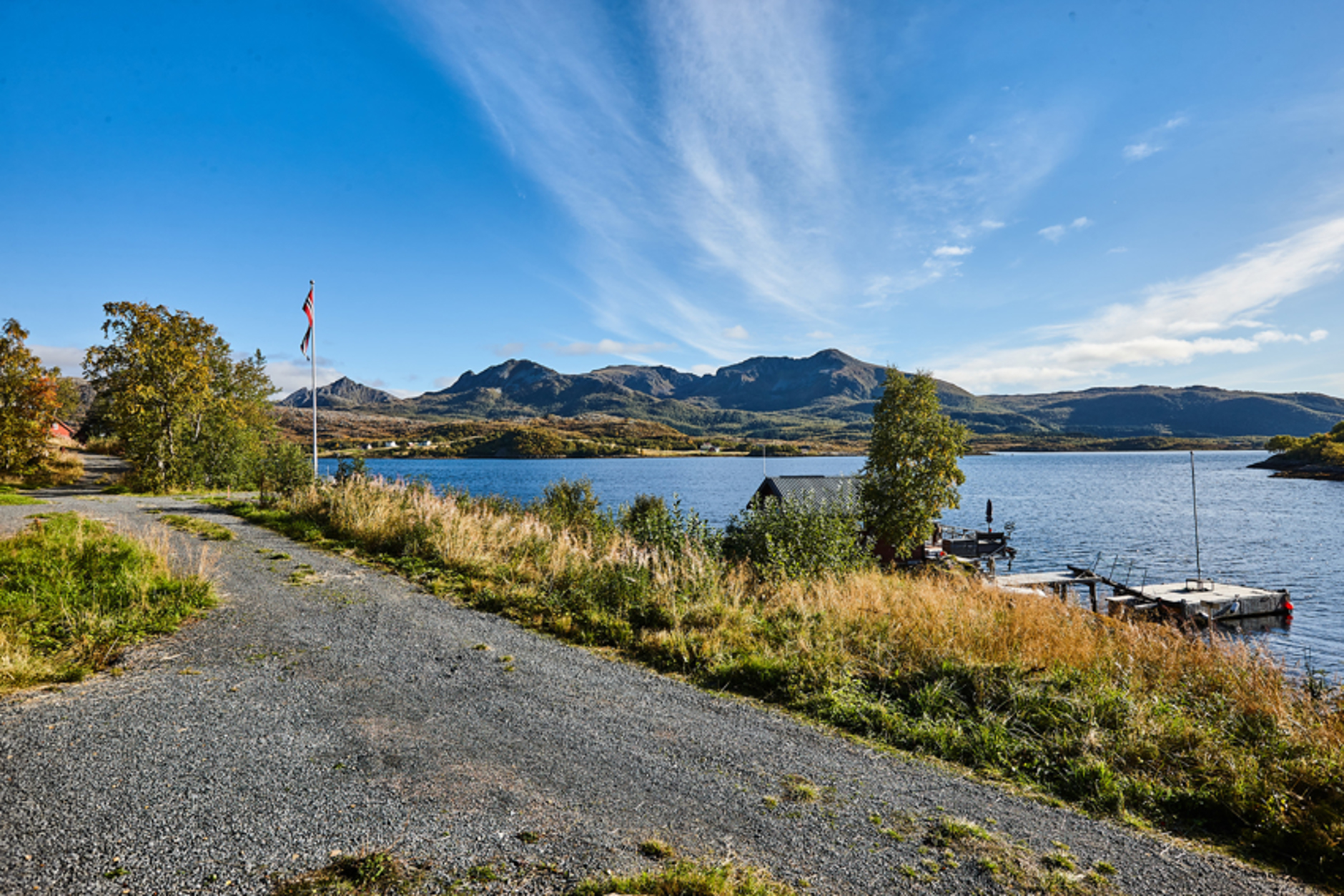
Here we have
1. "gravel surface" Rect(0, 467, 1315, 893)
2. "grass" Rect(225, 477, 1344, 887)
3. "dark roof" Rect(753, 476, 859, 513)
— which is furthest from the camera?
"dark roof" Rect(753, 476, 859, 513)

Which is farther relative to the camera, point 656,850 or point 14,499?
point 14,499

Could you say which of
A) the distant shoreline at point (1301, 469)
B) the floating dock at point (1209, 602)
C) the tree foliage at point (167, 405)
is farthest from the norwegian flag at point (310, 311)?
the distant shoreline at point (1301, 469)

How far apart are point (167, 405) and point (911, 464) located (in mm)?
31050

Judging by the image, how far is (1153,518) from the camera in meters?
51.3

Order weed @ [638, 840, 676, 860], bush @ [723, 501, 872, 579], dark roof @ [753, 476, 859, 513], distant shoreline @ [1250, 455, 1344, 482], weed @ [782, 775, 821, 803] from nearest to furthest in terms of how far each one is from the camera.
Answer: weed @ [638, 840, 676, 860] < weed @ [782, 775, 821, 803] < bush @ [723, 501, 872, 579] < dark roof @ [753, 476, 859, 513] < distant shoreline @ [1250, 455, 1344, 482]

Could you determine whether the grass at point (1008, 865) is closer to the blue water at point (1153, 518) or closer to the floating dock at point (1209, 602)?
the blue water at point (1153, 518)

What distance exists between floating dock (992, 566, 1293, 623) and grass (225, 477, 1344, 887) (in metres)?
13.8

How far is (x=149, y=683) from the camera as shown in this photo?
6.22 meters

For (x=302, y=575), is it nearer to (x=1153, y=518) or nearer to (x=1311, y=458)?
(x=1153, y=518)

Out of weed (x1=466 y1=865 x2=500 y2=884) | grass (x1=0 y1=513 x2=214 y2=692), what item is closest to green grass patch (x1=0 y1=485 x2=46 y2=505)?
grass (x1=0 y1=513 x2=214 y2=692)

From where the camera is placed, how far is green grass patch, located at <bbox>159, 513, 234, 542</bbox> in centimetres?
1476

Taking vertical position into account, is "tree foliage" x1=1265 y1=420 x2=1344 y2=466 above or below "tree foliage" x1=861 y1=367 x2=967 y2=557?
below

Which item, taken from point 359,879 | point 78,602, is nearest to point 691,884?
point 359,879

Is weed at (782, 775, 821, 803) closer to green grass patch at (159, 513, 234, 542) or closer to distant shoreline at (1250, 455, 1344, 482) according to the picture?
green grass patch at (159, 513, 234, 542)
